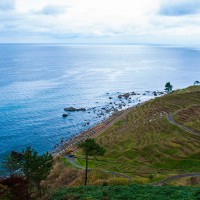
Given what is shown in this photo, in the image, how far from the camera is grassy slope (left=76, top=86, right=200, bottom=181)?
80.3 meters

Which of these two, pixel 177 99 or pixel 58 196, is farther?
pixel 177 99

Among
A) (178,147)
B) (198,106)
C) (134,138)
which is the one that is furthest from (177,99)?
(178,147)

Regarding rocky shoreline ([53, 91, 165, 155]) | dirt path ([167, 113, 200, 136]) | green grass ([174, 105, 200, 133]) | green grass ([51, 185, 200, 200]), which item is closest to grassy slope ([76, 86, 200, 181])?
dirt path ([167, 113, 200, 136])

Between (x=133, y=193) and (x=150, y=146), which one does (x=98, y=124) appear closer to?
(x=150, y=146)

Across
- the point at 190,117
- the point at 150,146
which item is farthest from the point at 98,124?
the point at 150,146

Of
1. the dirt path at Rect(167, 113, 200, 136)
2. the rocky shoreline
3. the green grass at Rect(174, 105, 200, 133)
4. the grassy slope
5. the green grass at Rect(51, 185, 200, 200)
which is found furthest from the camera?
the rocky shoreline

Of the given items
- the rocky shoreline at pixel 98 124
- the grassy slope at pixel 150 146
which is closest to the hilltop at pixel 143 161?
the grassy slope at pixel 150 146

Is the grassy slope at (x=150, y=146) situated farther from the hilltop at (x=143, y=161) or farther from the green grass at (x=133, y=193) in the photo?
the green grass at (x=133, y=193)

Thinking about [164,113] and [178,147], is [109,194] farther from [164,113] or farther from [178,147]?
[164,113]

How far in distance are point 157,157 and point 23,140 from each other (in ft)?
219

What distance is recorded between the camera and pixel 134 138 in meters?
109

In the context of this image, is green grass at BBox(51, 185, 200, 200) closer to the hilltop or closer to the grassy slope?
the hilltop

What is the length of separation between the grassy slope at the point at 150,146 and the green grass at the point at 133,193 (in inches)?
1030

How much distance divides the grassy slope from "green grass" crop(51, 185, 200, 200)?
85.9 feet
